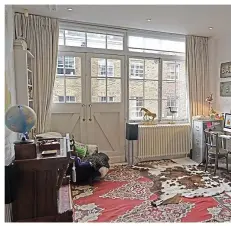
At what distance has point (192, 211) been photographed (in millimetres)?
2744

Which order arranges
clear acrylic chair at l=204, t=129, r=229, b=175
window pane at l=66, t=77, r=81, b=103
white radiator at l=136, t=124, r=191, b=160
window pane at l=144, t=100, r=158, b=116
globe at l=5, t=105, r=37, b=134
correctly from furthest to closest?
window pane at l=144, t=100, r=158, b=116
white radiator at l=136, t=124, r=191, b=160
window pane at l=66, t=77, r=81, b=103
clear acrylic chair at l=204, t=129, r=229, b=175
globe at l=5, t=105, r=37, b=134

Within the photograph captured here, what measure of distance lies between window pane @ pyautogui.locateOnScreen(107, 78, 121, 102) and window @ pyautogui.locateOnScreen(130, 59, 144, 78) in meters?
0.38

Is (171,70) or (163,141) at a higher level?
(171,70)

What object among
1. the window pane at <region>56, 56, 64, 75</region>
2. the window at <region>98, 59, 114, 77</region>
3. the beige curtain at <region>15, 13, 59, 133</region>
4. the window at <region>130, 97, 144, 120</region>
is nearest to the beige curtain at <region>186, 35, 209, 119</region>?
the window at <region>130, 97, 144, 120</region>

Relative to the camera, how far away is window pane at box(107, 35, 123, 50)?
469 centimetres

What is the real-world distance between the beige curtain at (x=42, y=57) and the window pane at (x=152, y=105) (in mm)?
2089

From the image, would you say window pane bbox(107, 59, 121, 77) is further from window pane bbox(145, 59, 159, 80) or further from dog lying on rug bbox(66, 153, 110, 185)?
dog lying on rug bbox(66, 153, 110, 185)

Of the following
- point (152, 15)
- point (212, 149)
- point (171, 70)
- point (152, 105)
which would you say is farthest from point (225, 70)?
point (152, 15)

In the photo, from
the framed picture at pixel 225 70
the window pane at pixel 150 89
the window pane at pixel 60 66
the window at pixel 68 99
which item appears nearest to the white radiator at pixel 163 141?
the window pane at pixel 150 89

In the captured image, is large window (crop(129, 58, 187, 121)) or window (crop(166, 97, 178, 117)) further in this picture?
Result: window (crop(166, 97, 178, 117))

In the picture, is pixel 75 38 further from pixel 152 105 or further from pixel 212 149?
pixel 212 149

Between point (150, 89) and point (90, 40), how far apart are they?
5.46ft

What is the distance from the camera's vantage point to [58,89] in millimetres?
4383

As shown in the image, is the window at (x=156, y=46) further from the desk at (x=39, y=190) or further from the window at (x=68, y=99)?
the desk at (x=39, y=190)
